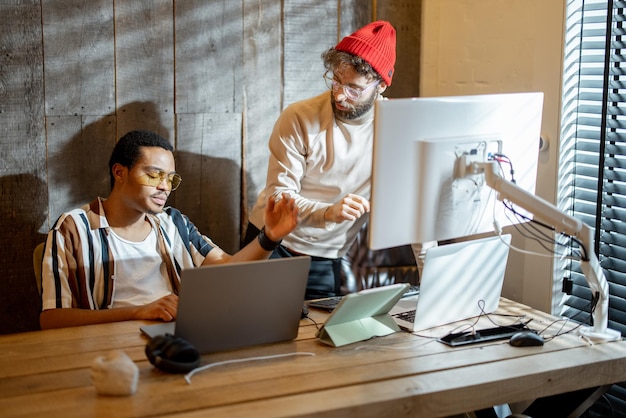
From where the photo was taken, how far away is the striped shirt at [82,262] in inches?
91.0

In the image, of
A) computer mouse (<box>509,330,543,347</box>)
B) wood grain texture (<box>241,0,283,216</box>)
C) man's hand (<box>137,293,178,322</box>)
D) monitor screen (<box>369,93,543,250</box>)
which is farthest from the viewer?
wood grain texture (<box>241,0,283,216</box>)

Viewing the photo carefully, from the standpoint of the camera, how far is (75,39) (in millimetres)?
2900

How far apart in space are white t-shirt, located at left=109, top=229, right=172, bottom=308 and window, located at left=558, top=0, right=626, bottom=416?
1.42m

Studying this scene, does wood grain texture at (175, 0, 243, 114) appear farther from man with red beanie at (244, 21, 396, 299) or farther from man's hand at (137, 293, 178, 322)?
man's hand at (137, 293, 178, 322)

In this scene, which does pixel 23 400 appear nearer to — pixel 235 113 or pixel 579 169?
pixel 235 113

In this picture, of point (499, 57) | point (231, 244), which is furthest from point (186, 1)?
point (499, 57)

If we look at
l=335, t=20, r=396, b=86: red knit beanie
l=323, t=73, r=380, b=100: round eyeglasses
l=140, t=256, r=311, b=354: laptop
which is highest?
l=335, t=20, r=396, b=86: red knit beanie

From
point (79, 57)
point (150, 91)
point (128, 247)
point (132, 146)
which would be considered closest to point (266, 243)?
point (128, 247)

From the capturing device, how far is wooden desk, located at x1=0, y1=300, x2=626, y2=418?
1692mm

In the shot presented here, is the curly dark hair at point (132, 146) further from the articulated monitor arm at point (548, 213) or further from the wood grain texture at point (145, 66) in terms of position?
the articulated monitor arm at point (548, 213)

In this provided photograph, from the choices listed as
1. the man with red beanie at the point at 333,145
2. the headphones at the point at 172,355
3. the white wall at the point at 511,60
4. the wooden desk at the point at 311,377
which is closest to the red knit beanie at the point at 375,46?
the man with red beanie at the point at 333,145

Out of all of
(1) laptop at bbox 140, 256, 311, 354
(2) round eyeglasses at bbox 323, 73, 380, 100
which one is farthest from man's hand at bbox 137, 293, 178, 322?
(2) round eyeglasses at bbox 323, 73, 380, 100

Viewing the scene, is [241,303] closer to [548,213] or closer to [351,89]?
[548,213]

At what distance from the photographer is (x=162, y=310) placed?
7.31 feet
